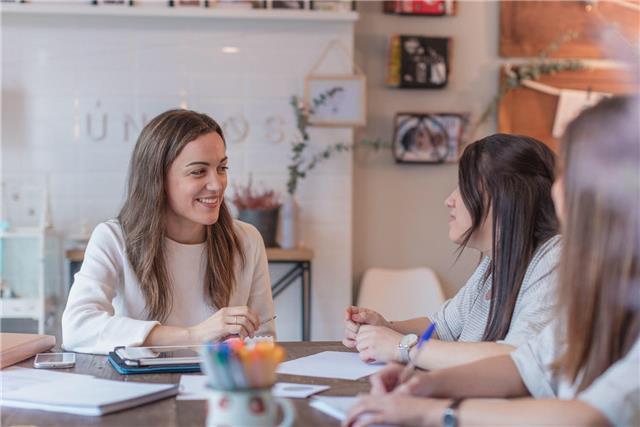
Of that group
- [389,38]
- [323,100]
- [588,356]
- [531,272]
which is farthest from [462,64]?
[588,356]

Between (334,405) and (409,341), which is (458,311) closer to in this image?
(409,341)

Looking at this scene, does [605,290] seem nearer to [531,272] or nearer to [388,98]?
[531,272]

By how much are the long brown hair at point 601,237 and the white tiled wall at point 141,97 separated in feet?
9.51

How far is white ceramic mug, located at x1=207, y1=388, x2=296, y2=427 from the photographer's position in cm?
110

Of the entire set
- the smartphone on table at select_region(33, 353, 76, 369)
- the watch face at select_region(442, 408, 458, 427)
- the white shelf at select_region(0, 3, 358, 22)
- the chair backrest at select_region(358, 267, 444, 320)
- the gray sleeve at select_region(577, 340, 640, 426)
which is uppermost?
the white shelf at select_region(0, 3, 358, 22)

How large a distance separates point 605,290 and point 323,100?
2.97 m

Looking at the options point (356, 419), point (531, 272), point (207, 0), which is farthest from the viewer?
point (207, 0)

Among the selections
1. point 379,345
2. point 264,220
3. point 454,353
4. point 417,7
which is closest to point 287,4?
point 417,7

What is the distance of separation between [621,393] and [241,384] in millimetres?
510

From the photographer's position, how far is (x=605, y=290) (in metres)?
1.21

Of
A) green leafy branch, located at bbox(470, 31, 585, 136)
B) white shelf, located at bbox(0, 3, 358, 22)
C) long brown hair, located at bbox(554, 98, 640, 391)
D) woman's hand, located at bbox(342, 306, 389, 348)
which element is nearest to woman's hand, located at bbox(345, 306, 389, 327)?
woman's hand, located at bbox(342, 306, 389, 348)

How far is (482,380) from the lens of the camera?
146 cm

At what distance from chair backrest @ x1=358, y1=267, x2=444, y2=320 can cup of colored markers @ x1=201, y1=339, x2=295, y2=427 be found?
10.3 feet

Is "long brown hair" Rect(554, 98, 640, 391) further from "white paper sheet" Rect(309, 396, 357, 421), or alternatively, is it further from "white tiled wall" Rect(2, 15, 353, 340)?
"white tiled wall" Rect(2, 15, 353, 340)
